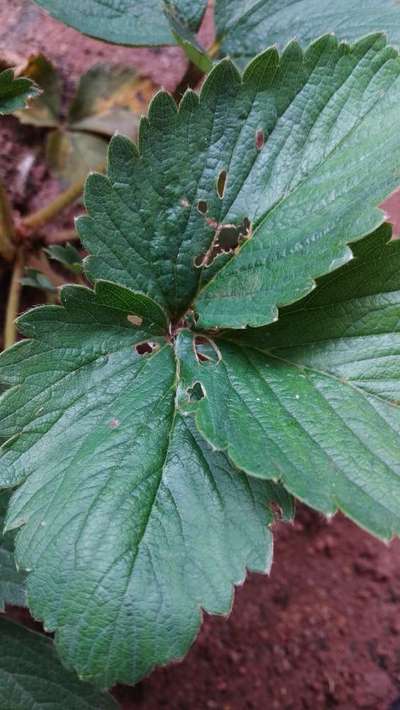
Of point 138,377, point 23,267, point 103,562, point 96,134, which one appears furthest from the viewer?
point 96,134

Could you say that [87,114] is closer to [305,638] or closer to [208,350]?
[208,350]

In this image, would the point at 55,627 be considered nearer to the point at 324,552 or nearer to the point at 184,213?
the point at 184,213

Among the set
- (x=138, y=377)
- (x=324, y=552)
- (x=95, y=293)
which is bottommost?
(x=324, y=552)

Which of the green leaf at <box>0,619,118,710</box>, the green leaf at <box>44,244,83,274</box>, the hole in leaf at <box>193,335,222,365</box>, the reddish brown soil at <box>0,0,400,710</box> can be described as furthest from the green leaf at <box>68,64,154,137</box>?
the green leaf at <box>0,619,118,710</box>

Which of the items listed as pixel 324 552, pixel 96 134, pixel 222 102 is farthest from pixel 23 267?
pixel 324 552

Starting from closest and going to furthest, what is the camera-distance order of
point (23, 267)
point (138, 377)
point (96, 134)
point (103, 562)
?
point (103, 562) < point (138, 377) < point (23, 267) < point (96, 134)

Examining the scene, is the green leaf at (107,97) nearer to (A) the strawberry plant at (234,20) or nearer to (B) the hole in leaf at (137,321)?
(A) the strawberry plant at (234,20)

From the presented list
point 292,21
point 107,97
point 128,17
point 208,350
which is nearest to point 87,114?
point 107,97

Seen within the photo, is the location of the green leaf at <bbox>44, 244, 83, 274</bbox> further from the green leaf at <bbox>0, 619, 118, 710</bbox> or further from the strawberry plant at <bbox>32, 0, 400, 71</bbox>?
the green leaf at <bbox>0, 619, 118, 710</bbox>

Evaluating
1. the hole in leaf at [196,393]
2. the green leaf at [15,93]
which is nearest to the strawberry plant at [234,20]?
the green leaf at [15,93]
